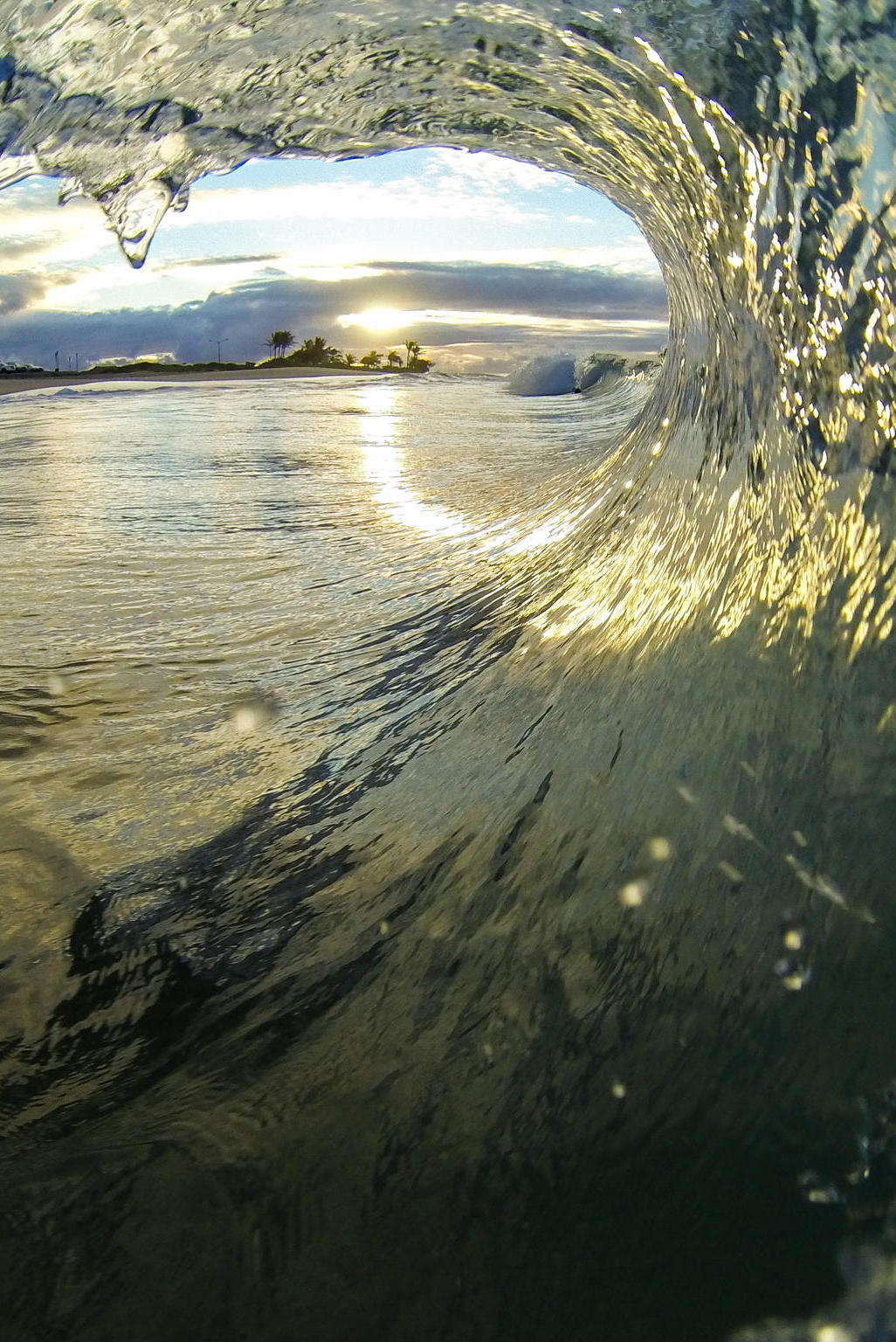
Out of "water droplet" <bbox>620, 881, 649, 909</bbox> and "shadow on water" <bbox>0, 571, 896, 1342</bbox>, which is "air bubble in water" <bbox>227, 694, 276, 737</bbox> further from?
"water droplet" <bbox>620, 881, 649, 909</bbox>

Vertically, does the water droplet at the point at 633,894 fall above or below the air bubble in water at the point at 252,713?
above

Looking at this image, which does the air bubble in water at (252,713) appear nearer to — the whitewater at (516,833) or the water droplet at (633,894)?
the whitewater at (516,833)

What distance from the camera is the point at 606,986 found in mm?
1051

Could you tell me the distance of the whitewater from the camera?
84cm

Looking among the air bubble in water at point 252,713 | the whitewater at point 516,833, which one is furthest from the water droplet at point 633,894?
the air bubble in water at point 252,713

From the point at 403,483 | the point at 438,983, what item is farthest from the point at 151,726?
the point at 403,483

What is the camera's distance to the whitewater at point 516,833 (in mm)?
838

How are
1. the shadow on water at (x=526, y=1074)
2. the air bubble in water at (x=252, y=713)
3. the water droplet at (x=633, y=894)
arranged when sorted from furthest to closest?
1. the air bubble in water at (x=252, y=713)
2. the water droplet at (x=633, y=894)
3. the shadow on water at (x=526, y=1074)

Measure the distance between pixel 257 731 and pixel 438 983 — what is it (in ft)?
3.82

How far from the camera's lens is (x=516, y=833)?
58.2 inches

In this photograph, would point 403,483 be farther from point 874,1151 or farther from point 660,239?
point 874,1151

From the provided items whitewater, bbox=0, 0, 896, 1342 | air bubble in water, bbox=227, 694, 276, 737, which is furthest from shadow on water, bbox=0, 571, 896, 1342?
air bubble in water, bbox=227, 694, 276, 737

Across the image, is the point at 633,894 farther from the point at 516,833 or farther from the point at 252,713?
the point at 252,713

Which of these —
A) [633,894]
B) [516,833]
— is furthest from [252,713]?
[633,894]
